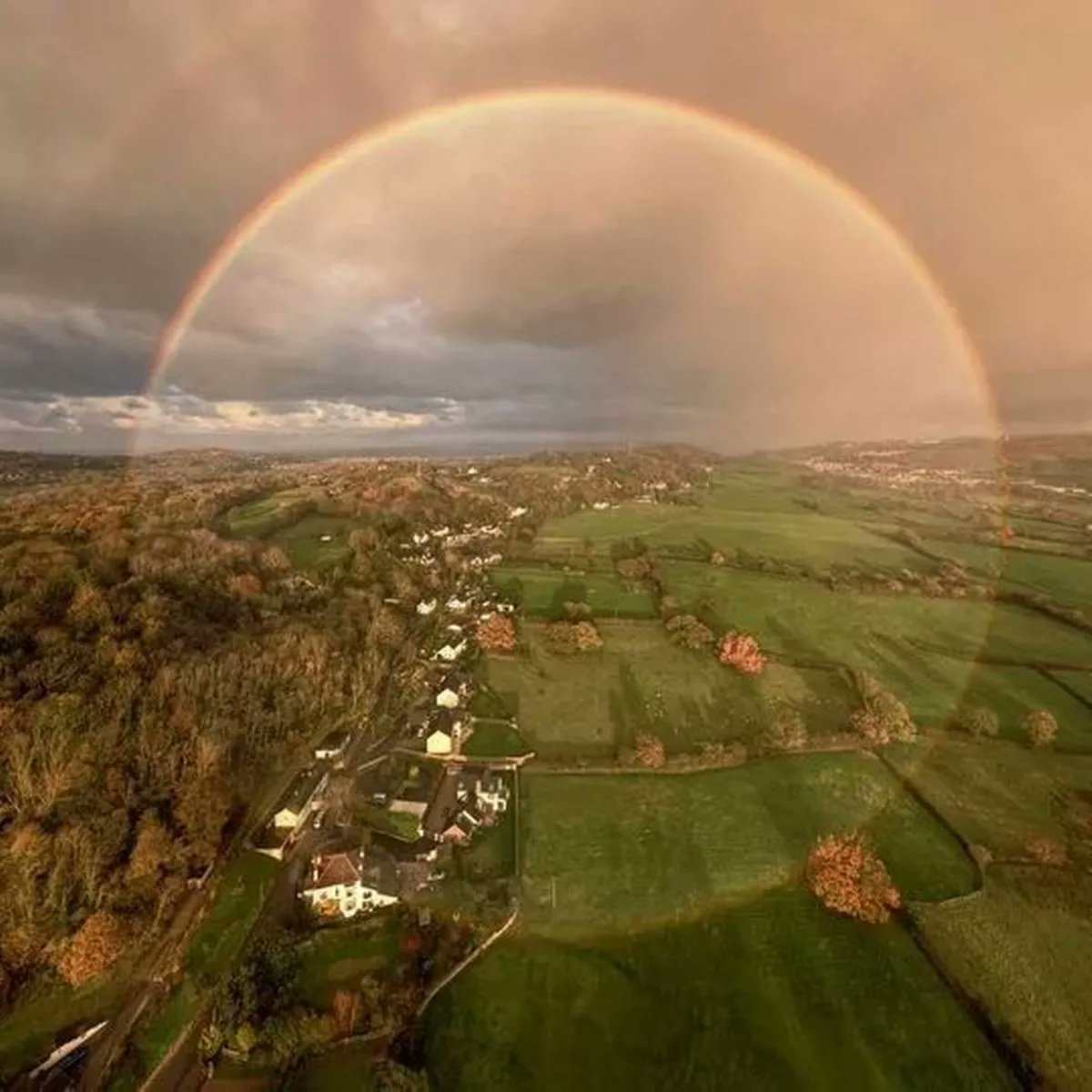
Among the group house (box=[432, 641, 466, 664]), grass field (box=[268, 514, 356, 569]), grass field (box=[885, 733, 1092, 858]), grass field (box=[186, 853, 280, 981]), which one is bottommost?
grass field (box=[885, 733, 1092, 858])

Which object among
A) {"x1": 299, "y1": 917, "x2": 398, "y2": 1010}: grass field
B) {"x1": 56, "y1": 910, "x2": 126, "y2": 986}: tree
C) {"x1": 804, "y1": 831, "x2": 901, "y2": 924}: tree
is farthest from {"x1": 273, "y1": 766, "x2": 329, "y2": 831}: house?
{"x1": 804, "y1": 831, "x2": 901, "y2": 924}: tree

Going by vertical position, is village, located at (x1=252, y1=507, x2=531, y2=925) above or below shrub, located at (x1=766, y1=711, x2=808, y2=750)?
above

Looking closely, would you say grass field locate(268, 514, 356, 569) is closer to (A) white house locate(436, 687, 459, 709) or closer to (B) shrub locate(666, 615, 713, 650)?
(A) white house locate(436, 687, 459, 709)

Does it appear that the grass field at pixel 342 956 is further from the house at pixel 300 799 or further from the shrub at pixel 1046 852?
the shrub at pixel 1046 852

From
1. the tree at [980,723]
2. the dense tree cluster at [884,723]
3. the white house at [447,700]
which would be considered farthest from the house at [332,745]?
the tree at [980,723]

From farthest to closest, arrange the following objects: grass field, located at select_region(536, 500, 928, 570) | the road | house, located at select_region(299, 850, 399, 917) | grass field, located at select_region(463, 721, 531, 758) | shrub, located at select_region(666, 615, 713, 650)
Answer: grass field, located at select_region(536, 500, 928, 570) → shrub, located at select_region(666, 615, 713, 650) → grass field, located at select_region(463, 721, 531, 758) → house, located at select_region(299, 850, 399, 917) → the road

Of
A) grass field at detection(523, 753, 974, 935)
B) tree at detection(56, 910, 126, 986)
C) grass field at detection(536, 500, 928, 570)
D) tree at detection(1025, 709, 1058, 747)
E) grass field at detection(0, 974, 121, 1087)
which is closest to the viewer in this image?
grass field at detection(0, 974, 121, 1087)
